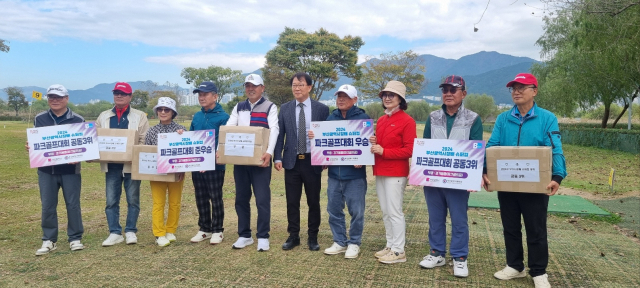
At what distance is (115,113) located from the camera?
17.6 feet

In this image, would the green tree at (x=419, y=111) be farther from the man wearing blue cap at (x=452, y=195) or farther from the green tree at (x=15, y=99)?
the man wearing blue cap at (x=452, y=195)

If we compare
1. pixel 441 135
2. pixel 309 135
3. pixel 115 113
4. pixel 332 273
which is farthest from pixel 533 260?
pixel 115 113

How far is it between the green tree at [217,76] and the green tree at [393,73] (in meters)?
28.8

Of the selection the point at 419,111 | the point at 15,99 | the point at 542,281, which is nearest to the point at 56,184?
the point at 542,281

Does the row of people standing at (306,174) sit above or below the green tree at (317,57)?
below

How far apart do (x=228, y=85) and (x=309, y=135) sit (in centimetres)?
7867

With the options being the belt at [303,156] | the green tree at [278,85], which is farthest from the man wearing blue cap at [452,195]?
the green tree at [278,85]

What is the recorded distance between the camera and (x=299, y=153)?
4.89 meters

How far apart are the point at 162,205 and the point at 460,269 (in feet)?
11.5

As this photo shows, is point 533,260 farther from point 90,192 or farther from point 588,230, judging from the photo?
point 90,192

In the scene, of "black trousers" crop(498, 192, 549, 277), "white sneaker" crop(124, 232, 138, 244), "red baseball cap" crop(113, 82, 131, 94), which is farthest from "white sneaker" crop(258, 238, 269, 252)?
"black trousers" crop(498, 192, 549, 277)

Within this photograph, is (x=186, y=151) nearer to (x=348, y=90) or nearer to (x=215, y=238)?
(x=215, y=238)

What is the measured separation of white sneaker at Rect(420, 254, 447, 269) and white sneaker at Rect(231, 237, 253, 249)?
202 cm

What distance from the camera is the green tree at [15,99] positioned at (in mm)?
66438
